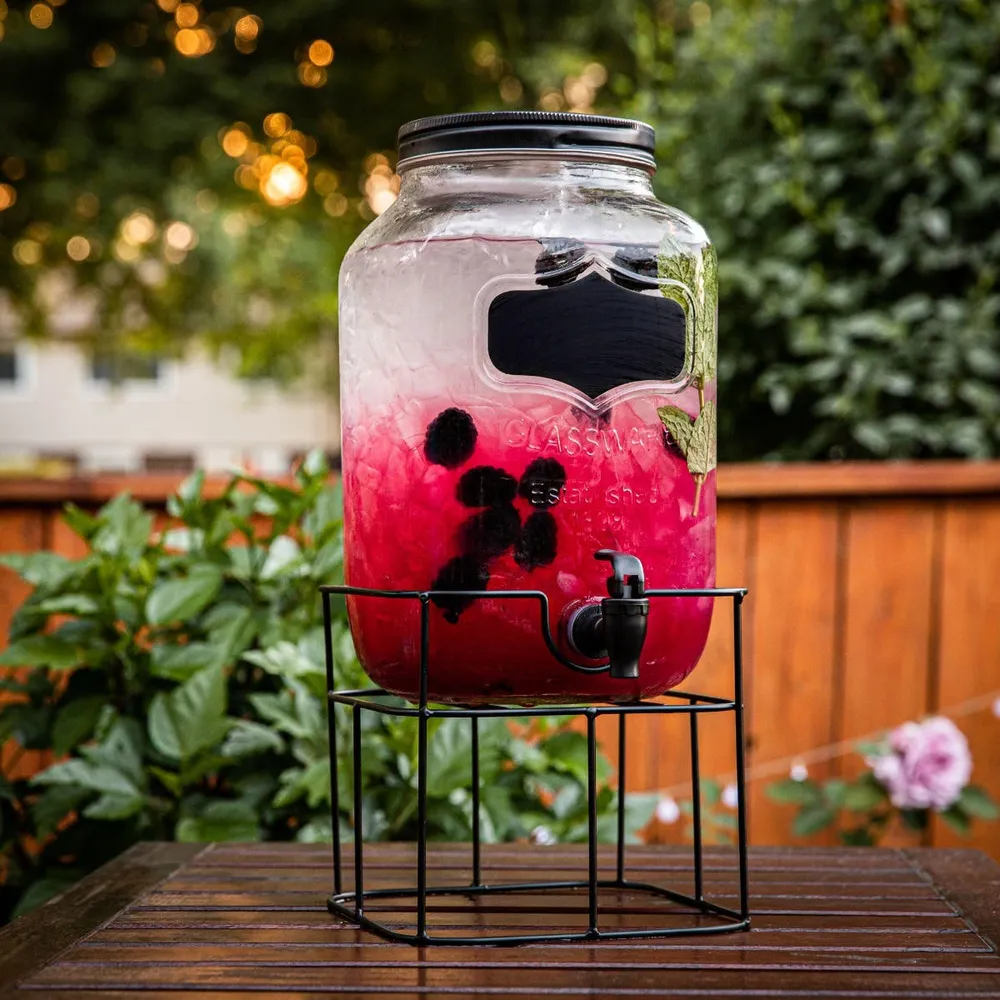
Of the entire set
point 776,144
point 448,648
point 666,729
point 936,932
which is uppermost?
point 776,144

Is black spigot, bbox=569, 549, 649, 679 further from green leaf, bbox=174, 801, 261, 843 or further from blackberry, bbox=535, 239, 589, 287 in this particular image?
green leaf, bbox=174, 801, 261, 843

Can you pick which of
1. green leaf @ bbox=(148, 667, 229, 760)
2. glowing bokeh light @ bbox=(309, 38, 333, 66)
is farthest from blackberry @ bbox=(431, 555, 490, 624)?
glowing bokeh light @ bbox=(309, 38, 333, 66)

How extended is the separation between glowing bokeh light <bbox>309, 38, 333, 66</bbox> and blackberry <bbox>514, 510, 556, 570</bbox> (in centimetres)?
854

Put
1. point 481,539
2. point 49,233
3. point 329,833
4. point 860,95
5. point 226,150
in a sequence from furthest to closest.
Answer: point 49,233 → point 226,150 → point 860,95 → point 329,833 → point 481,539

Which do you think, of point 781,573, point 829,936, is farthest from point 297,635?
point 781,573

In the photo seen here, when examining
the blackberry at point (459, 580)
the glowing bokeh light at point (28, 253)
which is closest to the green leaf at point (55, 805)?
the blackberry at point (459, 580)

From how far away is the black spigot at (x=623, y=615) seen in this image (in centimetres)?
119

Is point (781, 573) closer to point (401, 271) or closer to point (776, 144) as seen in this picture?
point (776, 144)

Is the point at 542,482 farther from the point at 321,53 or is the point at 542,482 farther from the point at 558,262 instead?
the point at 321,53

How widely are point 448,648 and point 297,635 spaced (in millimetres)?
862

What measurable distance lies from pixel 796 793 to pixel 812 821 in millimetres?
60

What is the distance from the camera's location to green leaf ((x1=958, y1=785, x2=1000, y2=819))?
284 centimetres

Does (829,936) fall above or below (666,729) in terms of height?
above

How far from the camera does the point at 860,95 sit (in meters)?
3.29
